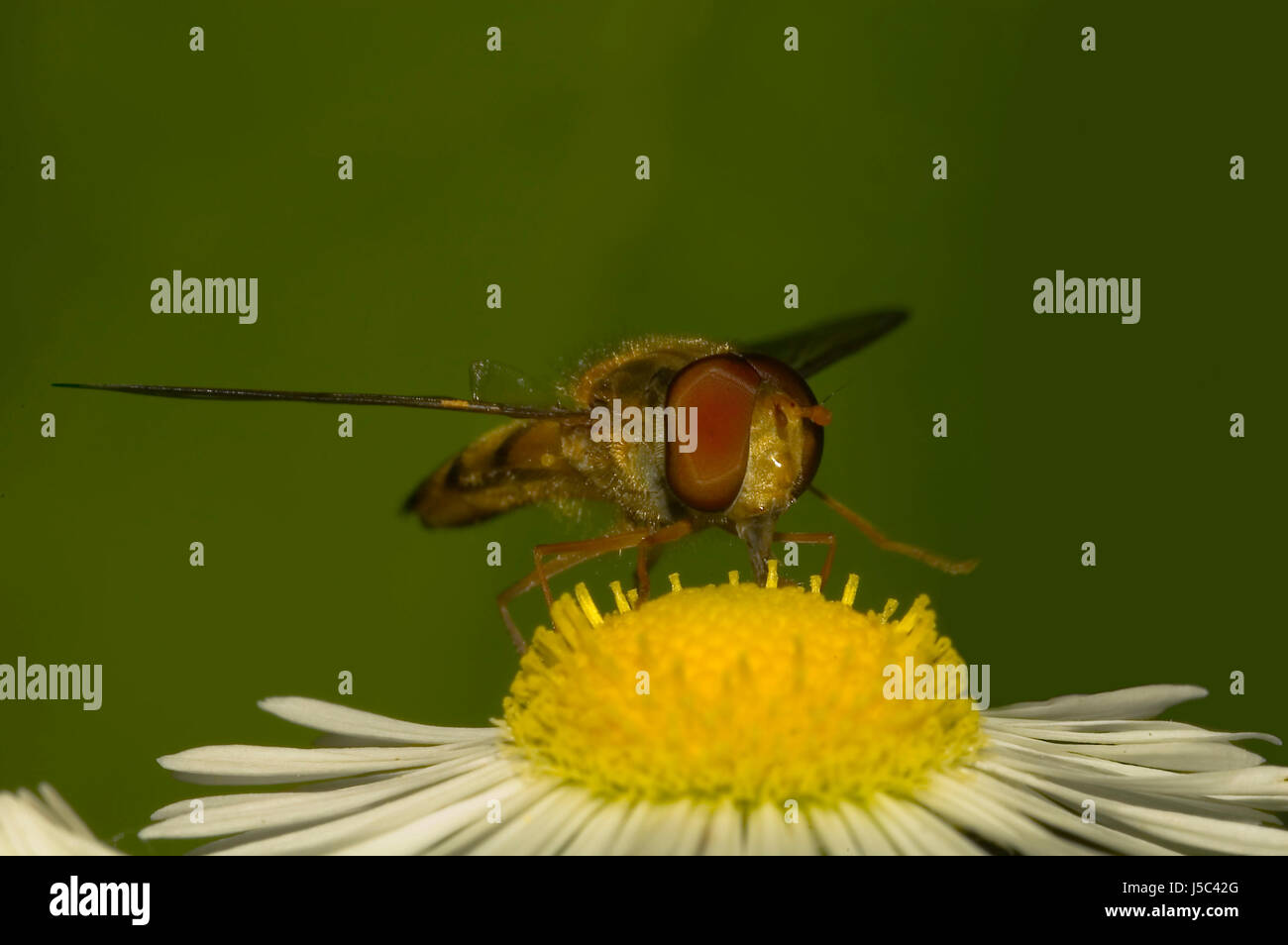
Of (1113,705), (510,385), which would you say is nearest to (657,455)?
(510,385)

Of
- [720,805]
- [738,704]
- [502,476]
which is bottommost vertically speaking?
[720,805]

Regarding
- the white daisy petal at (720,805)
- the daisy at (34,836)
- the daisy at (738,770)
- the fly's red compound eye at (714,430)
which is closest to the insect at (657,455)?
the fly's red compound eye at (714,430)

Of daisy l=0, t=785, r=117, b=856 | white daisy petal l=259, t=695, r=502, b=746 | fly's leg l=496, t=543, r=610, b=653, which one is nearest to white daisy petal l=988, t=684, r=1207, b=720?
fly's leg l=496, t=543, r=610, b=653

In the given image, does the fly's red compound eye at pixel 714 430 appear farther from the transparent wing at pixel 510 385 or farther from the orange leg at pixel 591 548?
the transparent wing at pixel 510 385

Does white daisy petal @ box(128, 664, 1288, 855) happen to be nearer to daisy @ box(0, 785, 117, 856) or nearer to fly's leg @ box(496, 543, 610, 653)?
daisy @ box(0, 785, 117, 856)

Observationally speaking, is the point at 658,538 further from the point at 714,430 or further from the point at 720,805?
the point at 720,805

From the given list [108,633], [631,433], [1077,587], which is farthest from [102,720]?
[1077,587]
